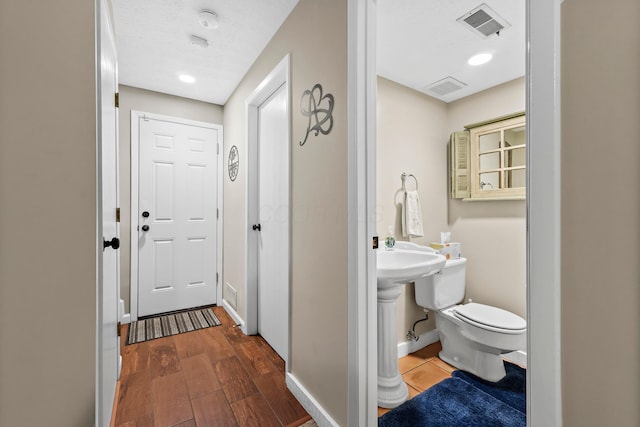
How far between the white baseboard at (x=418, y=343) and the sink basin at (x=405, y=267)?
2.49 feet

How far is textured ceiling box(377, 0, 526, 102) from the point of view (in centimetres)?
154

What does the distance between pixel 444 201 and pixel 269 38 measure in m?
2.09

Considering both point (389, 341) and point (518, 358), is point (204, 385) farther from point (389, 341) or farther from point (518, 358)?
point (518, 358)

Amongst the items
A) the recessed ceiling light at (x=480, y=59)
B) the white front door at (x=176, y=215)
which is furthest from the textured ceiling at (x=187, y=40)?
the recessed ceiling light at (x=480, y=59)

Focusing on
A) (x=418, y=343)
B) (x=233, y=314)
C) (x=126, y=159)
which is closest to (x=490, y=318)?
(x=418, y=343)

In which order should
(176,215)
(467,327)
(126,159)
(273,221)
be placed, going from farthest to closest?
(176,215)
(126,159)
(273,221)
(467,327)

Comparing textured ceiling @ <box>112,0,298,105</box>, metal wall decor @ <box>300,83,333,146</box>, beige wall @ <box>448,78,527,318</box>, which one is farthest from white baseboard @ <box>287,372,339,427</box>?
textured ceiling @ <box>112,0,298,105</box>

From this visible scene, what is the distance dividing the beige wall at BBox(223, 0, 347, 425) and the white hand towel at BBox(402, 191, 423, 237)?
1.05m

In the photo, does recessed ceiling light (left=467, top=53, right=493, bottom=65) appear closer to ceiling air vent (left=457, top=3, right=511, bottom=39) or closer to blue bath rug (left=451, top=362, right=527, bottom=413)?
ceiling air vent (left=457, top=3, right=511, bottom=39)

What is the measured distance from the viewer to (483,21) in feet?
5.32

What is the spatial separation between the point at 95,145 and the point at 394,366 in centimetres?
189
